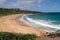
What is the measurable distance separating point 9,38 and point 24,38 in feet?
1.65

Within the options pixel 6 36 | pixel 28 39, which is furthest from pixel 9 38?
pixel 28 39

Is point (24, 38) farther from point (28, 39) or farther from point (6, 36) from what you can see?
point (6, 36)

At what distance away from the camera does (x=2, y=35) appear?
682 centimetres

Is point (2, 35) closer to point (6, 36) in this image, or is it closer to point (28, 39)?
point (6, 36)

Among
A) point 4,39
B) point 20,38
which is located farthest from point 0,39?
point 20,38

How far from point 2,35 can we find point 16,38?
20.0 inches

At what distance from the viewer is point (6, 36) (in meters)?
6.72

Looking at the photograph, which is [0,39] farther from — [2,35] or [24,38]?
[24,38]

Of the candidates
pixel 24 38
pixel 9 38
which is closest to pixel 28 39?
pixel 24 38

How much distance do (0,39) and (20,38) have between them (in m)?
0.65

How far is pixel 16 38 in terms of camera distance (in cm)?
666

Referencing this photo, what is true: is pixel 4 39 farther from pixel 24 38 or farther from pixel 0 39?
pixel 24 38

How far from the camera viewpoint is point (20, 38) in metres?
6.71

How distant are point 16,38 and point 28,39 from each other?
40 centimetres
